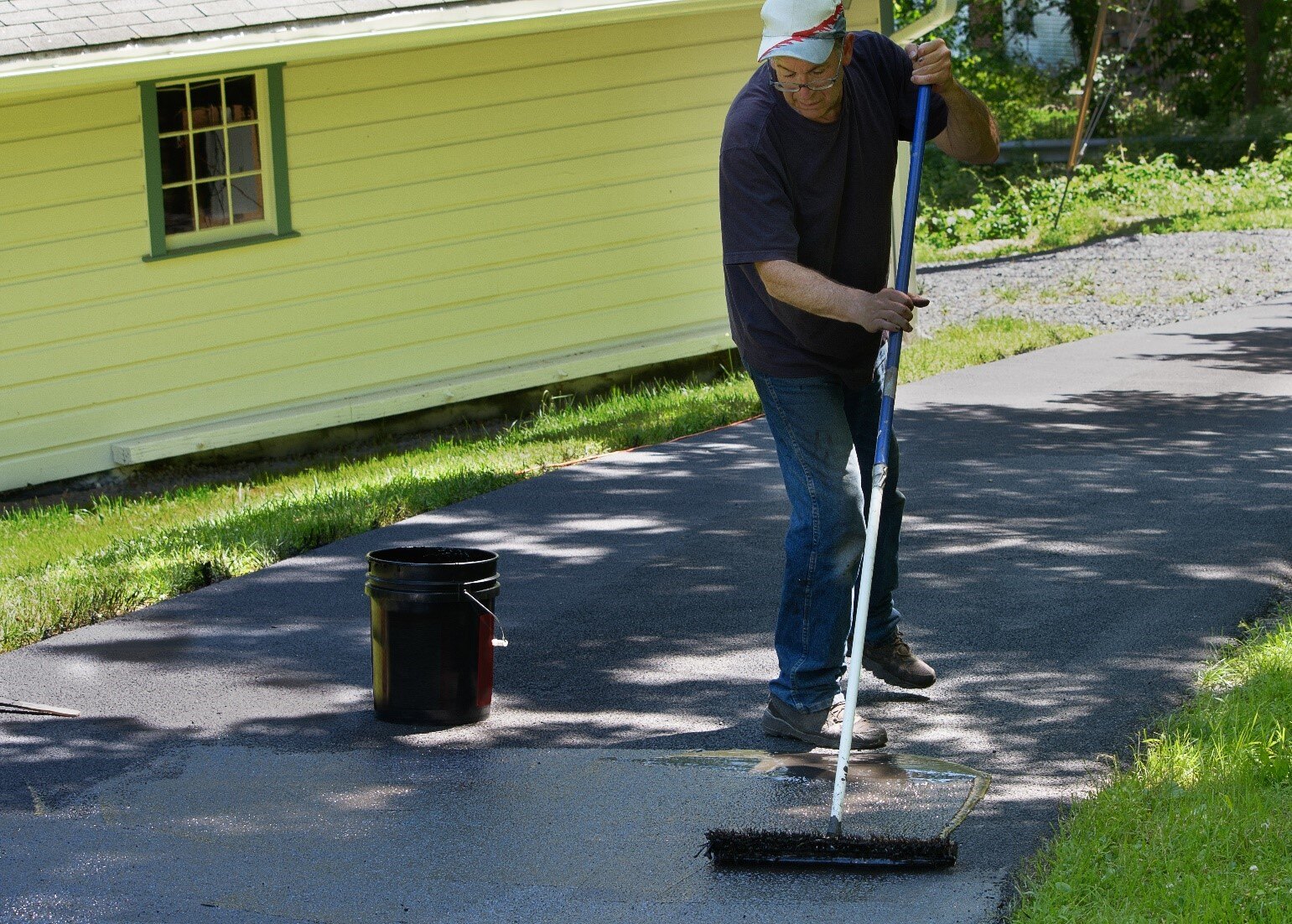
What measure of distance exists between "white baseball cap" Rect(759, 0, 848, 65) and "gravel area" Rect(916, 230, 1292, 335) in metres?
9.63

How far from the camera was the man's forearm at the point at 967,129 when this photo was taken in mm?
4848

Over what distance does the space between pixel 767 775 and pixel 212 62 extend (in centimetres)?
709

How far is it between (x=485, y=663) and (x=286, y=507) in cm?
353

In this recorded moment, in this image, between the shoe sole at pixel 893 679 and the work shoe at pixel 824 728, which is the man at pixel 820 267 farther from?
the shoe sole at pixel 893 679

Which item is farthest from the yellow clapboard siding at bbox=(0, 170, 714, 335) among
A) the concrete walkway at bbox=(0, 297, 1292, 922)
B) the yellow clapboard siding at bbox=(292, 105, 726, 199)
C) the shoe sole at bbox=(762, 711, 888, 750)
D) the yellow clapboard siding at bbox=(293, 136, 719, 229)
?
the shoe sole at bbox=(762, 711, 888, 750)

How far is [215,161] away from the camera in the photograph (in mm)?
11109

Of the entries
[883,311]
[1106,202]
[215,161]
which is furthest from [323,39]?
[1106,202]

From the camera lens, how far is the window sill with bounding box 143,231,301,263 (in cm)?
1081

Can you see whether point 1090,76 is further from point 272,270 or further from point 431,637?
point 431,637

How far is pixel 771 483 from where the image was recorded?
8.88 m

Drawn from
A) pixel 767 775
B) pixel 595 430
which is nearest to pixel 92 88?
pixel 595 430

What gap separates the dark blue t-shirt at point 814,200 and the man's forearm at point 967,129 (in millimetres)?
41

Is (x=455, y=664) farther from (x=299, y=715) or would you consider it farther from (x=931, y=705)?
(x=931, y=705)

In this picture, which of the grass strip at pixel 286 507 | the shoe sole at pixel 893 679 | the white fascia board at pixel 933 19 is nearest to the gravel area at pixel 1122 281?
the grass strip at pixel 286 507
